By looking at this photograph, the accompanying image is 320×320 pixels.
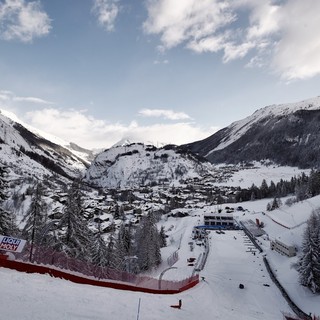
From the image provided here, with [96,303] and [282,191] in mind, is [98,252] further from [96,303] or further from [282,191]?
[282,191]

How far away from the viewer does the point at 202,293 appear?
33.3 metres

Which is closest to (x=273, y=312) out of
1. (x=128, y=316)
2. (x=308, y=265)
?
(x=308, y=265)

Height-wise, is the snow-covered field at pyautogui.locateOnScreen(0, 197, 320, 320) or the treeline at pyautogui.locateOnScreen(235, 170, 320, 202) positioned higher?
the treeline at pyautogui.locateOnScreen(235, 170, 320, 202)

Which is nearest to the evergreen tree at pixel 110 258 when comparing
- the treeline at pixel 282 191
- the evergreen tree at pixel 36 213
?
the evergreen tree at pixel 36 213

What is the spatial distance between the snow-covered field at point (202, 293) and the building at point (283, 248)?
1348mm

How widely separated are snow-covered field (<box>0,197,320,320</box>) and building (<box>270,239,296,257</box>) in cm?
135

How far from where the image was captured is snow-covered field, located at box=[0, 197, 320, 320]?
16.7 metres

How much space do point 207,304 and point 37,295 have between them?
1700 centimetres

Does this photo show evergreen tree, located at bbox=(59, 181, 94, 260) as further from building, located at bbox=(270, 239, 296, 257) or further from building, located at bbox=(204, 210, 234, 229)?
building, located at bbox=(204, 210, 234, 229)

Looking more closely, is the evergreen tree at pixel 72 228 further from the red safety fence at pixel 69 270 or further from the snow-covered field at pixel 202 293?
the snow-covered field at pixel 202 293

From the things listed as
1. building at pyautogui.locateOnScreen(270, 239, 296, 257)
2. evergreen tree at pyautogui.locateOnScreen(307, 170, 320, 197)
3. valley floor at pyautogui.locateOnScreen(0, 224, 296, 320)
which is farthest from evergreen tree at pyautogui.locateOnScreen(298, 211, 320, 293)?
evergreen tree at pyautogui.locateOnScreen(307, 170, 320, 197)

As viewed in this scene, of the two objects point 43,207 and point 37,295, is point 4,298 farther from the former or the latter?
point 43,207

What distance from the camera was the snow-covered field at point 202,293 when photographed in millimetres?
16688

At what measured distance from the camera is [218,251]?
72.1 m
